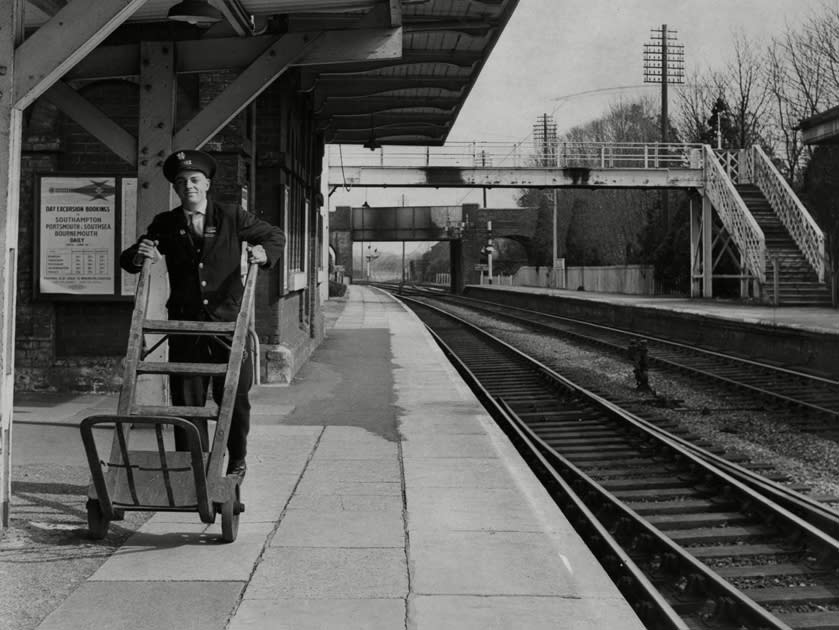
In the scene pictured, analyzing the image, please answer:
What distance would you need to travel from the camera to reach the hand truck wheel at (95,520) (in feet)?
14.8

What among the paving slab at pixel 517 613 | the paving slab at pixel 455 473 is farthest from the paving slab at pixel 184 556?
the paving slab at pixel 455 473

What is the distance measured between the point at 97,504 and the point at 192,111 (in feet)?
20.9

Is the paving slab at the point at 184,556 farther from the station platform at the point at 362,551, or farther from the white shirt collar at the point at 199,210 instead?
the white shirt collar at the point at 199,210

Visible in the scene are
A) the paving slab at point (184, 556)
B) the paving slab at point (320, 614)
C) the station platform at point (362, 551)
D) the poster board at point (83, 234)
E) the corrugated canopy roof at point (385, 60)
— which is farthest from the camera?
the poster board at point (83, 234)

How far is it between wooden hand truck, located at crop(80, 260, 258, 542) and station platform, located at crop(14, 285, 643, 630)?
25cm

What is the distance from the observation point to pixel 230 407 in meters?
4.40

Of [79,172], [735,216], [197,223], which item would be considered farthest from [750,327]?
[197,223]

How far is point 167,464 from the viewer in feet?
14.2

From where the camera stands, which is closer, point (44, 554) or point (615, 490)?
point (44, 554)

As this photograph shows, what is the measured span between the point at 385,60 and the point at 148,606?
9313mm

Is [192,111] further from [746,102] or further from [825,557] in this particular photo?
[746,102]

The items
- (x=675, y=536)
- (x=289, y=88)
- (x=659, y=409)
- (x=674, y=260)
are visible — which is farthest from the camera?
(x=674, y=260)

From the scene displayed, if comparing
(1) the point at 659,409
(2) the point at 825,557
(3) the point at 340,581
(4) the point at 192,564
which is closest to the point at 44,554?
(4) the point at 192,564

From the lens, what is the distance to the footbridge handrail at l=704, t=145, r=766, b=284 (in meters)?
28.0
